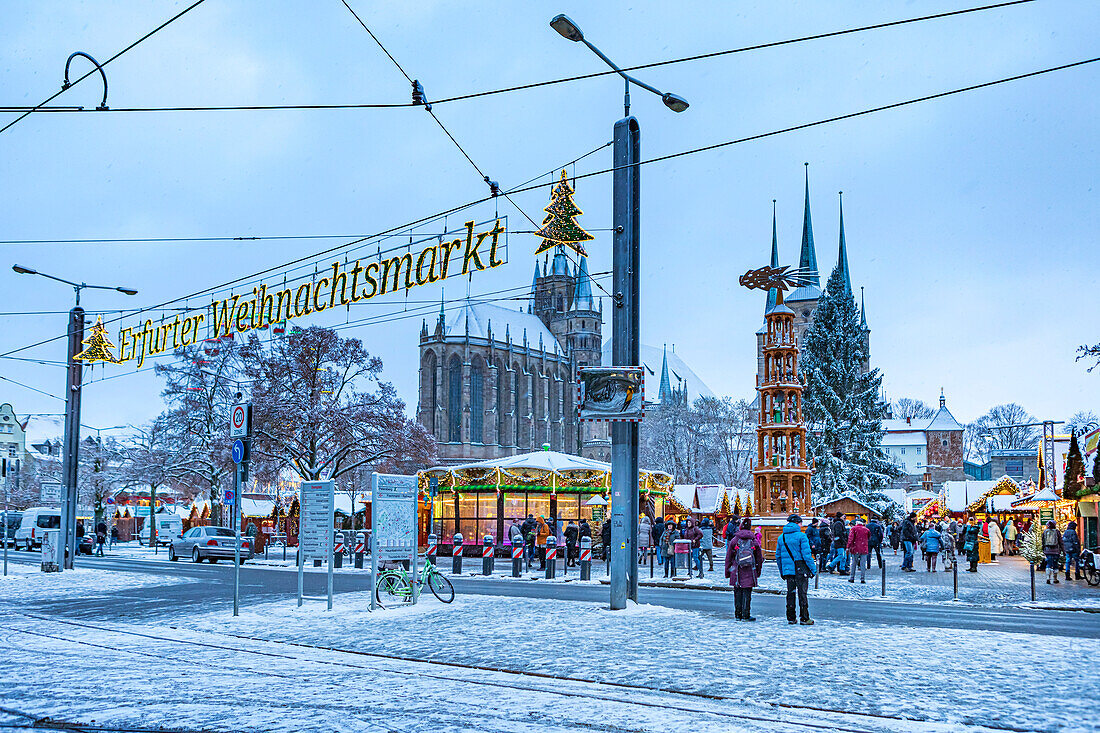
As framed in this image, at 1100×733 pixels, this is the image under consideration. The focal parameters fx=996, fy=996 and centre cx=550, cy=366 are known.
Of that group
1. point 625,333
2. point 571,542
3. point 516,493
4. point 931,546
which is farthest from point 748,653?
point 516,493

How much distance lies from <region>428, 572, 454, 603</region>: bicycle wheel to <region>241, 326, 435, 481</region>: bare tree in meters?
22.1

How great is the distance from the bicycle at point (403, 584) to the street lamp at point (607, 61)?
27.3ft

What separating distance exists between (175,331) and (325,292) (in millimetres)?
4841

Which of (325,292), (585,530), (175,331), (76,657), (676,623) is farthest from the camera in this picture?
(585,530)

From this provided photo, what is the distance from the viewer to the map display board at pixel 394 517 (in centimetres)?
1598

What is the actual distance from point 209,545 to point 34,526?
18955 millimetres

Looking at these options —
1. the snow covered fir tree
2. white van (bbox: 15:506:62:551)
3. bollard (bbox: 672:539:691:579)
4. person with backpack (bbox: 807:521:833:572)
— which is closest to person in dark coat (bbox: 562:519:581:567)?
bollard (bbox: 672:539:691:579)

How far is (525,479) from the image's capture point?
34.4m

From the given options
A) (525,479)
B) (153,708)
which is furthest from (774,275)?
(153,708)

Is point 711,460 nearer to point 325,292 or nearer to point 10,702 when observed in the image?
point 325,292

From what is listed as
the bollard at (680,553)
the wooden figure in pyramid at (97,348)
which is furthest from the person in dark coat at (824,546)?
the wooden figure in pyramid at (97,348)

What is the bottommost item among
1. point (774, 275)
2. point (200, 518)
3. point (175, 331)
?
point (200, 518)

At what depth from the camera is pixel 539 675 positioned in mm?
9328

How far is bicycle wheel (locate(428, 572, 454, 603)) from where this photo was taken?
16638mm
